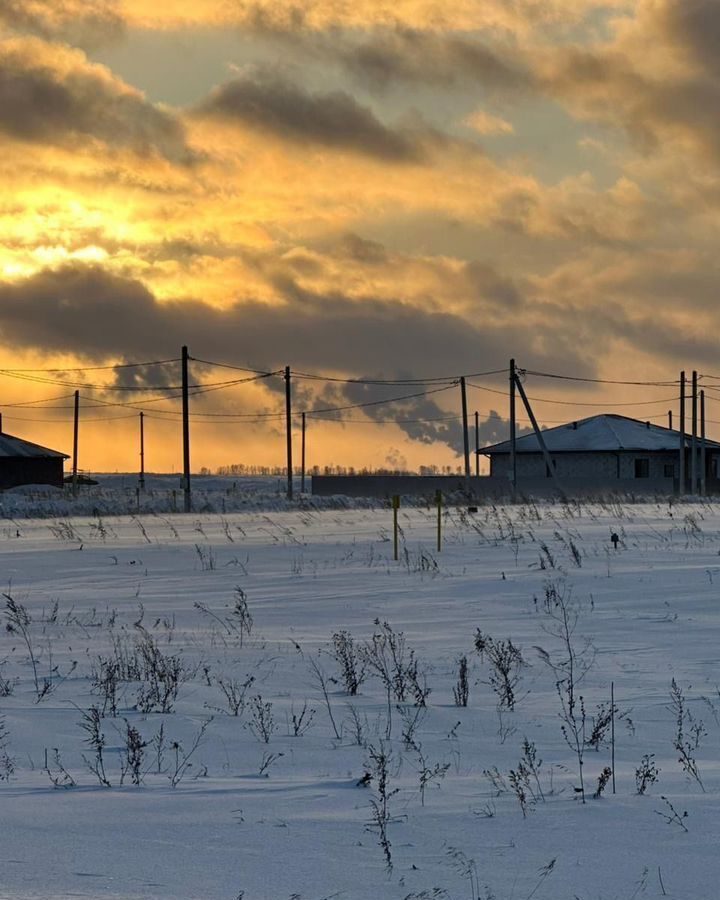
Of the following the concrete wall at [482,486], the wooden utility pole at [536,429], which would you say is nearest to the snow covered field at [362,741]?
the wooden utility pole at [536,429]

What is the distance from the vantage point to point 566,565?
709 inches

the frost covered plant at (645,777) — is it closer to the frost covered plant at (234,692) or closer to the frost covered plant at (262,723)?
the frost covered plant at (262,723)

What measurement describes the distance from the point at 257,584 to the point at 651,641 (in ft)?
24.3

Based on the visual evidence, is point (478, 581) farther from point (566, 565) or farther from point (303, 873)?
point (303, 873)

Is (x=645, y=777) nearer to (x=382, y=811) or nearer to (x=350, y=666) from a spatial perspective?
(x=382, y=811)

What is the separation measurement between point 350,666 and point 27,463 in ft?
230

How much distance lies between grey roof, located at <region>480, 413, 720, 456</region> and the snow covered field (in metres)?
57.1

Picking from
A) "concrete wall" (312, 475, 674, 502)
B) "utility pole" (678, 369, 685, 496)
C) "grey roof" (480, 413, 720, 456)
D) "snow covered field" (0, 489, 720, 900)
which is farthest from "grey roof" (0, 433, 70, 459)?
"snow covered field" (0, 489, 720, 900)

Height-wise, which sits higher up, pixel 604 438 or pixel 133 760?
pixel 604 438

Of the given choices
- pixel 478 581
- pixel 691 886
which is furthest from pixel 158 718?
pixel 478 581

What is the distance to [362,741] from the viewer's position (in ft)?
21.8

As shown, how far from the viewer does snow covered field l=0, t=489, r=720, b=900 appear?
4199 mm

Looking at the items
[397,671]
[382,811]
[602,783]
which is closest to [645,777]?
[602,783]

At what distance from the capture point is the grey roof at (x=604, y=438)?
72500mm
